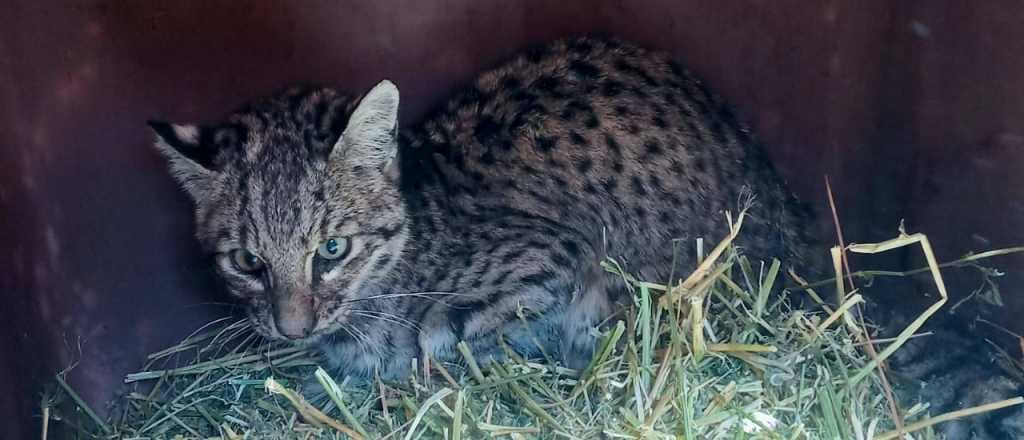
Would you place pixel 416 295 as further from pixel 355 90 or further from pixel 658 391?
pixel 658 391

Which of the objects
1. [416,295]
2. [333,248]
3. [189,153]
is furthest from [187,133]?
[416,295]

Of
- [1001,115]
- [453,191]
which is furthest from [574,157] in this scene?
[1001,115]

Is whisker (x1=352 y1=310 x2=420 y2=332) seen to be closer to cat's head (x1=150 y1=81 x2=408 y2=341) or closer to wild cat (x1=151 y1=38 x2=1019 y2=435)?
wild cat (x1=151 y1=38 x2=1019 y2=435)

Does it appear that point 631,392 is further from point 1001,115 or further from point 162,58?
point 162,58

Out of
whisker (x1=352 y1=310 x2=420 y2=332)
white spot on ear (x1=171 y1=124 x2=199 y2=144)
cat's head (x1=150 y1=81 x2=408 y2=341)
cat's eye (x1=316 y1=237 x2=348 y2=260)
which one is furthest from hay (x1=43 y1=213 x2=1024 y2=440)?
white spot on ear (x1=171 y1=124 x2=199 y2=144)

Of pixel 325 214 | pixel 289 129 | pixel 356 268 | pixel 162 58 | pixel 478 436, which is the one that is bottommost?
pixel 478 436

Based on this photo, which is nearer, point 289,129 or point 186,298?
point 289,129
